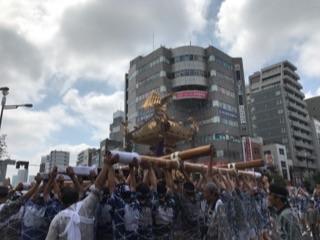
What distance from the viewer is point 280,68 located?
291 feet

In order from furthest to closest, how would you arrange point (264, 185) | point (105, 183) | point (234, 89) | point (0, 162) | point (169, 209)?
point (234, 89)
point (0, 162)
point (264, 185)
point (169, 209)
point (105, 183)

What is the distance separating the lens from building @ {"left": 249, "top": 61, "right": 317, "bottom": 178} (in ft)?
269

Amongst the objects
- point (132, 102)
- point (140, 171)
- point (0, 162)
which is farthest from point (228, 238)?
point (132, 102)

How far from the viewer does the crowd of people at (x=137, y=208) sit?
3.64 metres

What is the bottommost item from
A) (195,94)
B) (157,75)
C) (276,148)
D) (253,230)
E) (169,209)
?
(253,230)

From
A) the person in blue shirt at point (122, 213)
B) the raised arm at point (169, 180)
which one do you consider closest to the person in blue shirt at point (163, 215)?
the raised arm at point (169, 180)

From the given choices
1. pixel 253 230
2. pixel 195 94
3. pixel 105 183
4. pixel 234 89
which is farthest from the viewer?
pixel 234 89

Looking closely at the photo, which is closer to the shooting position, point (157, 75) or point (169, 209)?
point (169, 209)

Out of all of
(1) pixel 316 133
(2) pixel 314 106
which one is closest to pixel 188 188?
(1) pixel 316 133

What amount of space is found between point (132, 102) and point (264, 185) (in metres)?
63.1

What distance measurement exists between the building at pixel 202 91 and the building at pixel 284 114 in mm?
22376

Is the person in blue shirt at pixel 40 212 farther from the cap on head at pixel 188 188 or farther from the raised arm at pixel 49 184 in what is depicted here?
the cap on head at pixel 188 188

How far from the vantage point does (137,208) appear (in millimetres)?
3957

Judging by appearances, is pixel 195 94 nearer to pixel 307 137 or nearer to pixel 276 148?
pixel 276 148
